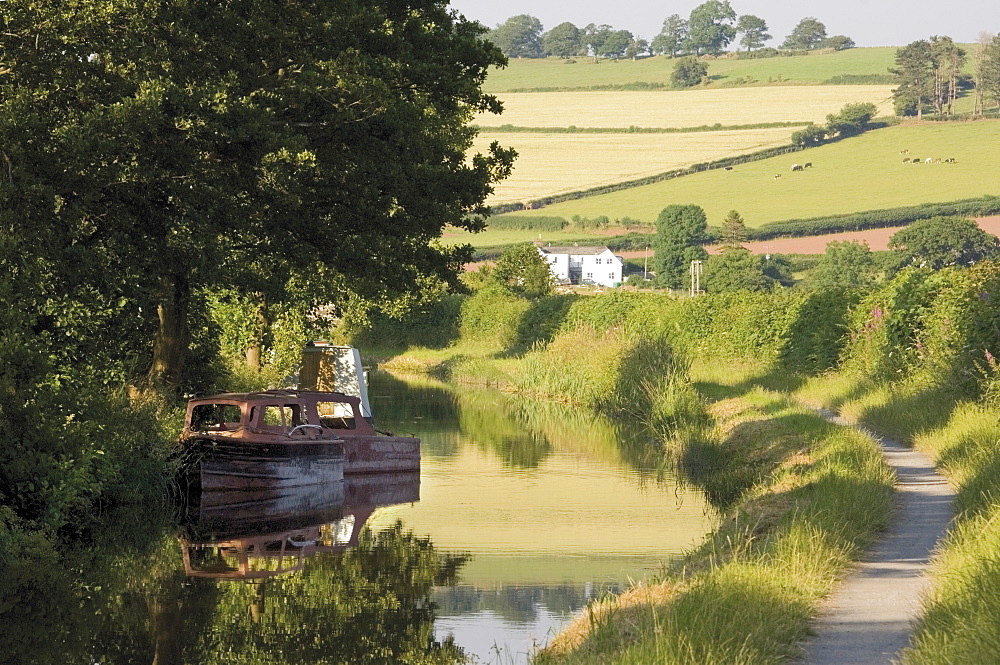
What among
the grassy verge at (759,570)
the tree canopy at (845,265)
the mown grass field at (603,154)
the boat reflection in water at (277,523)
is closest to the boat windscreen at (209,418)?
the boat reflection in water at (277,523)

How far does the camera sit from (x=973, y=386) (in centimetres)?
2727

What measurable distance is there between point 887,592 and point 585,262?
438 ft

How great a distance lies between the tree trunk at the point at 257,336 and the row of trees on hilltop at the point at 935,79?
6061 inches

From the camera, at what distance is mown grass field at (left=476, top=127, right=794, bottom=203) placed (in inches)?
6467

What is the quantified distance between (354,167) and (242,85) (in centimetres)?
315

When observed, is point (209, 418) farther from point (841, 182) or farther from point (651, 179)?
point (651, 179)

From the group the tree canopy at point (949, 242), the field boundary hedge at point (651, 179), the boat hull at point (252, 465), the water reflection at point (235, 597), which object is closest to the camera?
the water reflection at point (235, 597)

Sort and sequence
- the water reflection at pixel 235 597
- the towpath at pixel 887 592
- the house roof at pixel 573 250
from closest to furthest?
the towpath at pixel 887 592, the water reflection at pixel 235 597, the house roof at pixel 573 250

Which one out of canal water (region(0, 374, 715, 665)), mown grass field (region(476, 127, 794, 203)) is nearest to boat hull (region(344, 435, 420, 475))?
canal water (region(0, 374, 715, 665))

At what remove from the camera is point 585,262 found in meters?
147

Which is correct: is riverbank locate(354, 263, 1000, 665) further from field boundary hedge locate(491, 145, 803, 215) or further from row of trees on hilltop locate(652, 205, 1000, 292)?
field boundary hedge locate(491, 145, 803, 215)

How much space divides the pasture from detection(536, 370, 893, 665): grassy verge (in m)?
122

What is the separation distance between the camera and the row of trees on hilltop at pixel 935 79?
182m

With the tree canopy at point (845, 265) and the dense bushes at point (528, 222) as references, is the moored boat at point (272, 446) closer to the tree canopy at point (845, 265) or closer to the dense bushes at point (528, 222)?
the tree canopy at point (845, 265)
